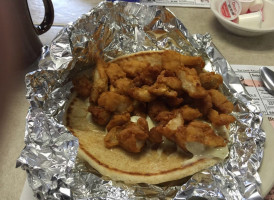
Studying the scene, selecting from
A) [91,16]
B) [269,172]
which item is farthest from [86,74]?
[269,172]

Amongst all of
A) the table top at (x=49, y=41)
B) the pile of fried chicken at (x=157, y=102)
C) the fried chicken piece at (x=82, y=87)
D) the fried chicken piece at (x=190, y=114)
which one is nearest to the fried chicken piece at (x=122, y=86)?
the pile of fried chicken at (x=157, y=102)

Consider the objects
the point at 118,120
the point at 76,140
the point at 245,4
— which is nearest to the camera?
the point at 76,140

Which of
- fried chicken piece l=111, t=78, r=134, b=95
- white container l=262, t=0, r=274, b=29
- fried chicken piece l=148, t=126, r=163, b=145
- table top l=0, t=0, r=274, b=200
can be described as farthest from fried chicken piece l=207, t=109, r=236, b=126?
white container l=262, t=0, r=274, b=29

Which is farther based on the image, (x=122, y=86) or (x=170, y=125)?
(x=122, y=86)

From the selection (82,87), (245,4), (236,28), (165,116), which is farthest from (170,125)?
(245,4)

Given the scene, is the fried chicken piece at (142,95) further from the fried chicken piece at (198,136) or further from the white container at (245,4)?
the white container at (245,4)

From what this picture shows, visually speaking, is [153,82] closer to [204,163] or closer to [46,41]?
[204,163]

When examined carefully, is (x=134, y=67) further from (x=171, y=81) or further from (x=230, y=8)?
(x=230, y=8)
